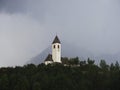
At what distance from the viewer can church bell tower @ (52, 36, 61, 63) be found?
13288 cm

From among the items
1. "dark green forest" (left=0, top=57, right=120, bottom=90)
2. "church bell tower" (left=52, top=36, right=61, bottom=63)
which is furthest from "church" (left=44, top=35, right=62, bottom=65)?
"dark green forest" (left=0, top=57, right=120, bottom=90)

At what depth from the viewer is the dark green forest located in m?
105

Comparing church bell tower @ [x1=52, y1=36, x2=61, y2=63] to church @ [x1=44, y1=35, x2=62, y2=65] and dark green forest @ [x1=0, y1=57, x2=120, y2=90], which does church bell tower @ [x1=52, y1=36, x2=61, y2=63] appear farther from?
dark green forest @ [x1=0, y1=57, x2=120, y2=90]

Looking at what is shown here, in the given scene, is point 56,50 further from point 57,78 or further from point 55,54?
A: point 57,78

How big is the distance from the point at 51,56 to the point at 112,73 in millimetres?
25224

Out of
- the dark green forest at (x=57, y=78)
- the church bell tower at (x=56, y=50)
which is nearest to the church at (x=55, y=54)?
the church bell tower at (x=56, y=50)

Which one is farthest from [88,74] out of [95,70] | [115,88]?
[115,88]

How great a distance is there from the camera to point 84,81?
10738cm

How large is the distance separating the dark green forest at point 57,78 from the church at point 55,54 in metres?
6.59

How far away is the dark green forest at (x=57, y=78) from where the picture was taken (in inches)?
4126

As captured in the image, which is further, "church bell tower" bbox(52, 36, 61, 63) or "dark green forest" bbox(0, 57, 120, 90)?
"church bell tower" bbox(52, 36, 61, 63)

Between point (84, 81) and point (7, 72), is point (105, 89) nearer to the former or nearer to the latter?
point (84, 81)

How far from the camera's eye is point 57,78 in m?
109

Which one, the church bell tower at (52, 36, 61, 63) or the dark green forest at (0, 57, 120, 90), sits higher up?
the church bell tower at (52, 36, 61, 63)
